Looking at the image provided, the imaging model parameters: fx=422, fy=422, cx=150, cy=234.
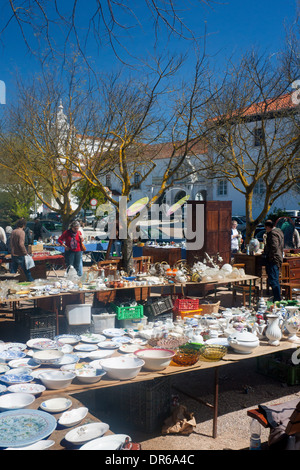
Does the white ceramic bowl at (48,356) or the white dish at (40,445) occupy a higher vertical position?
the white ceramic bowl at (48,356)

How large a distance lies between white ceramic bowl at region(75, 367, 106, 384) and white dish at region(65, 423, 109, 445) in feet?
1.88

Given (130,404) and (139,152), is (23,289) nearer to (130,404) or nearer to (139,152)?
(130,404)

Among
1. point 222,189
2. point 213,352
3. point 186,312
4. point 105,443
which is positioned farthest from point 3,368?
point 222,189

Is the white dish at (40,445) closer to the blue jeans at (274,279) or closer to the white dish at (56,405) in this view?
the white dish at (56,405)

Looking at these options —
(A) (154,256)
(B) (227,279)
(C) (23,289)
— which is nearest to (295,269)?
(B) (227,279)

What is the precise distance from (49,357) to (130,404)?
106 centimetres

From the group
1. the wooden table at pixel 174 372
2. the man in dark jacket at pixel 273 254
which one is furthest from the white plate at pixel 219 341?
the man in dark jacket at pixel 273 254

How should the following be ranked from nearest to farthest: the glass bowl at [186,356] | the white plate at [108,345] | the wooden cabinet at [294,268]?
the glass bowl at [186,356] < the white plate at [108,345] < the wooden cabinet at [294,268]

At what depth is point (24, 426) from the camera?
272cm

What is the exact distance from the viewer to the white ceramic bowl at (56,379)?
3.32 metres

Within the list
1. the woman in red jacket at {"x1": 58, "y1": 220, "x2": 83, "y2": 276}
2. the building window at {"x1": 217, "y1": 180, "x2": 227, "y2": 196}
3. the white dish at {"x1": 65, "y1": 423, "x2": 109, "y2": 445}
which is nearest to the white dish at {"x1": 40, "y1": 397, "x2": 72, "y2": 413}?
the white dish at {"x1": 65, "y1": 423, "x2": 109, "y2": 445}

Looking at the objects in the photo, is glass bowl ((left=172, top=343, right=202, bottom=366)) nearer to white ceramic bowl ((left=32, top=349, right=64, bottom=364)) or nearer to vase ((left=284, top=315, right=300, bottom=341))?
white ceramic bowl ((left=32, top=349, right=64, bottom=364))

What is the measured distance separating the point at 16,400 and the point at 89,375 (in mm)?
609

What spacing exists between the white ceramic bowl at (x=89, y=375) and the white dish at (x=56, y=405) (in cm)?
29
